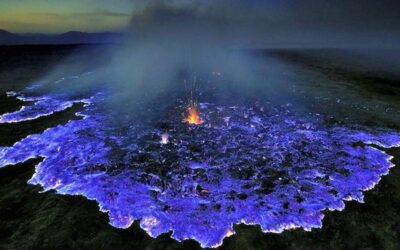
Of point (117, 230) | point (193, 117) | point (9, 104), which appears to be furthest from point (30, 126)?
point (117, 230)

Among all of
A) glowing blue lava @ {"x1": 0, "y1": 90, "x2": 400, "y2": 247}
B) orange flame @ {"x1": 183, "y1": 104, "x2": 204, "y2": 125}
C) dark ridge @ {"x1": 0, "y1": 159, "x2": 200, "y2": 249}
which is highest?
orange flame @ {"x1": 183, "y1": 104, "x2": 204, "y2": 125}

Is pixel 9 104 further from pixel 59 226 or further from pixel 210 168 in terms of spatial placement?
pixel 210 168

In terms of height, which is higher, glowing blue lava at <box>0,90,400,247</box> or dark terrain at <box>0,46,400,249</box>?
glowing blue lava at <box>0,90,400,247</box>

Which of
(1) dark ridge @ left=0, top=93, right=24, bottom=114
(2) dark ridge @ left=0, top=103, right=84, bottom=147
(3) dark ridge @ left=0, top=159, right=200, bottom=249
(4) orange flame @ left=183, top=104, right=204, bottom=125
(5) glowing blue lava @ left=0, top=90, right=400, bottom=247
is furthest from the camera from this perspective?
(1) dark ridge @ left=0, top=93, right=24, bottom=114

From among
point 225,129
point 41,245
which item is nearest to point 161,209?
point 41,245

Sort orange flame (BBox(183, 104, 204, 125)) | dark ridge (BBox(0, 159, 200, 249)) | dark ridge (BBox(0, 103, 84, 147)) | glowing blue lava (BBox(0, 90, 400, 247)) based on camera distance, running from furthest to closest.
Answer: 1. orange flame (BBox(183, 104, 204, 125))
2. dark ridge (BBox(0, 103, 84, 147))
3. glowing blue lava (BBox(0, 90, 400, 247))
4. dark ridge (BBox(0, 159, 200, 249))

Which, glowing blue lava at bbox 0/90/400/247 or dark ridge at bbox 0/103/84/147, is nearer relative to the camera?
glowing blue lava at bbox 0/90/400/247

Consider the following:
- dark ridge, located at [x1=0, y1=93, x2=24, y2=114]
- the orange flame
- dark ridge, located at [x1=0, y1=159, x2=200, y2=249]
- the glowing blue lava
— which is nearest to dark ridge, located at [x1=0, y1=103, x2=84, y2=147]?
the glowing blue lava

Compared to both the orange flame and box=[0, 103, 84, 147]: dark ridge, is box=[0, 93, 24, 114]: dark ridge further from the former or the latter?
the orange flame
